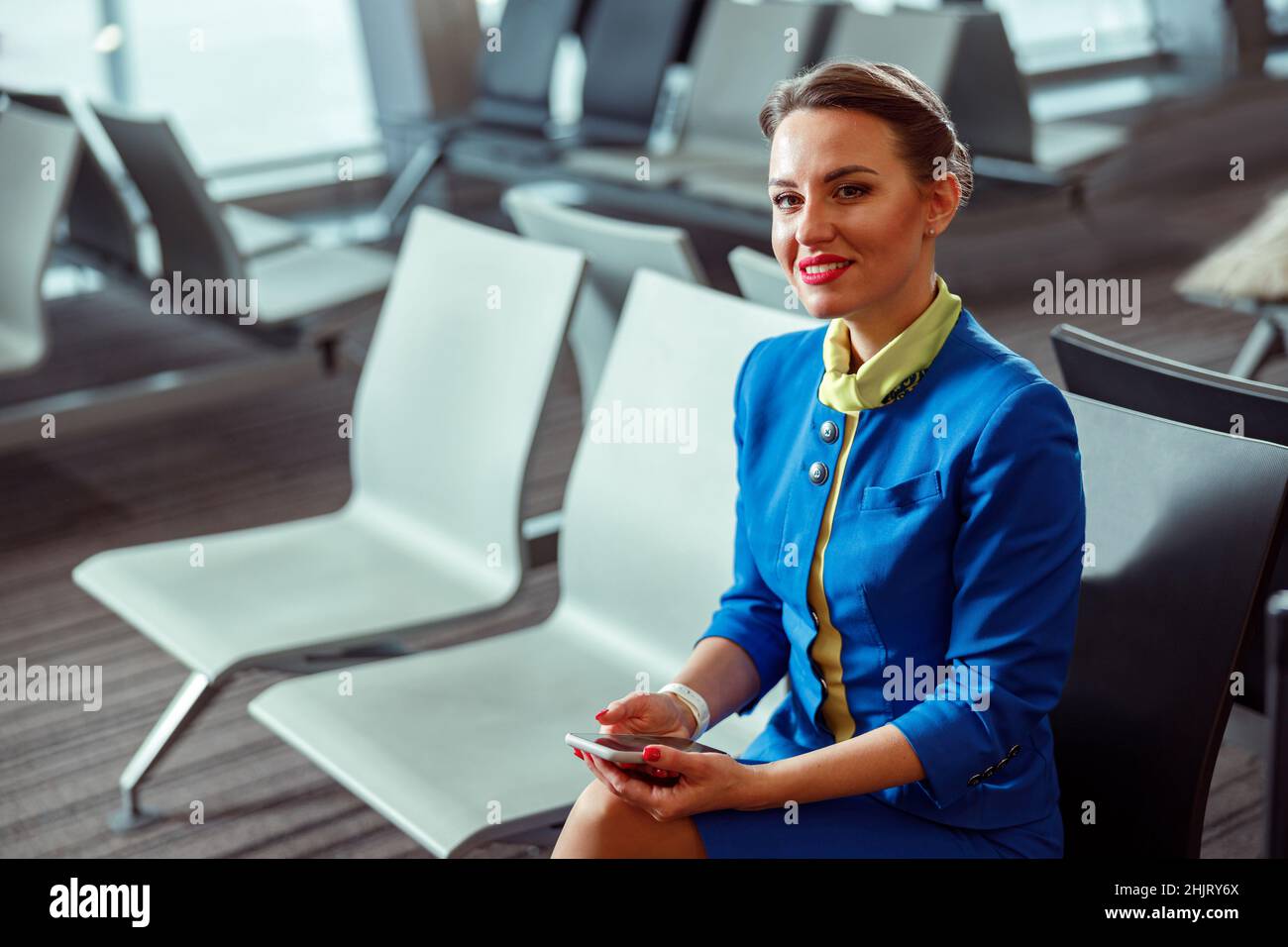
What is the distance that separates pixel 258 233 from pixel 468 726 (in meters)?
3.10

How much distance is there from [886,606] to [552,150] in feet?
15.0

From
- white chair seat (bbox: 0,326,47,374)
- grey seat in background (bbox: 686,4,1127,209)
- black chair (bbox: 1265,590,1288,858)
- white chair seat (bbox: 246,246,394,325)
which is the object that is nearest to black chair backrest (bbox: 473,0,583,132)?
grey seat in background (bbox: 686,4,1127,209)

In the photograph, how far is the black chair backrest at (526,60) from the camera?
19.9 feet

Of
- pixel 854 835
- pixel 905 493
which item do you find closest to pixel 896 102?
pixel 905 493

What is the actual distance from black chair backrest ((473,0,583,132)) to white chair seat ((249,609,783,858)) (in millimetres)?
4313

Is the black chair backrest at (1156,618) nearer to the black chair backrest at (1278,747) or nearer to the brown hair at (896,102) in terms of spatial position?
the brown hair at (896,102)

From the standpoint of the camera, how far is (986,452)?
128 cm

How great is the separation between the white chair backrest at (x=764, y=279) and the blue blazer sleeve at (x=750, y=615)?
62 cm

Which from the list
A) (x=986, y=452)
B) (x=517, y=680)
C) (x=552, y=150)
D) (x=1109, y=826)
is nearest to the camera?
(x=986, y=452)

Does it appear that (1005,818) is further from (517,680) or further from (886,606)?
(517,680)

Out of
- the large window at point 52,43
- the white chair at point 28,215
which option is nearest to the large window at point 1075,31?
the large window at point 52,43

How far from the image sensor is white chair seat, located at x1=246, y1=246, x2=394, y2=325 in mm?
3941
